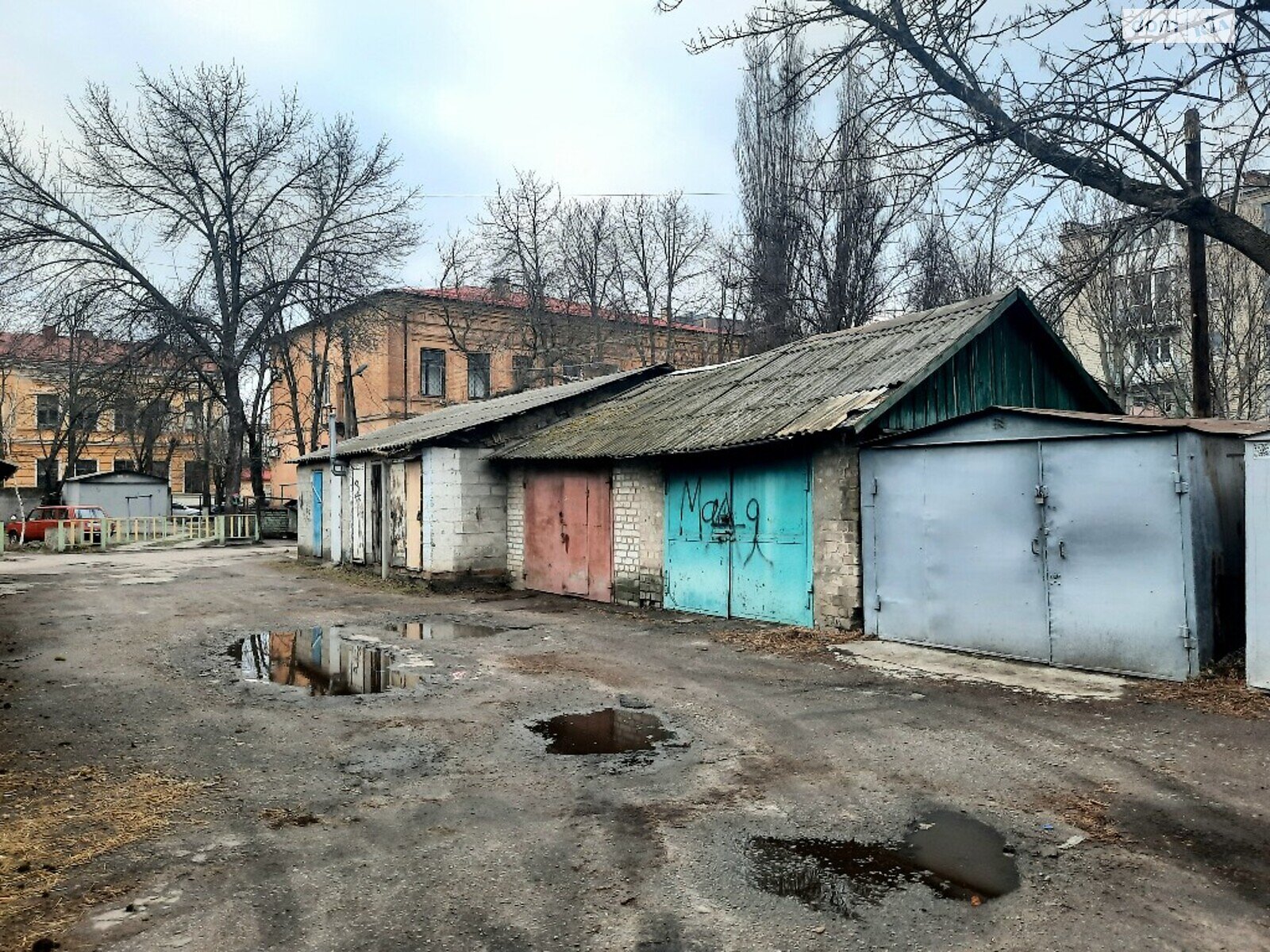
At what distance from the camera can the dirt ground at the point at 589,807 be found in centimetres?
334

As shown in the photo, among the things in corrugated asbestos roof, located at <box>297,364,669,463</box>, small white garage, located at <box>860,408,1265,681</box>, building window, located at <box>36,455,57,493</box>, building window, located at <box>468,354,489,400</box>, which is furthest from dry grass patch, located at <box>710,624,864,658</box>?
building window, located at <box>36,455,57,493</box>

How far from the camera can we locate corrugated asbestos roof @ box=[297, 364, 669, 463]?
16.5 m

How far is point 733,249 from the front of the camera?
1092 inches

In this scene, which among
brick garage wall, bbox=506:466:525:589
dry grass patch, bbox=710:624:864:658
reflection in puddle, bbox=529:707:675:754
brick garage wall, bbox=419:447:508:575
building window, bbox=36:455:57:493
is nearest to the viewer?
reflection in puddle, bbox=529:707:675:754

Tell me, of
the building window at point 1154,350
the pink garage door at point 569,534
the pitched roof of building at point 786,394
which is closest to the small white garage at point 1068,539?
the pitched roof of building at point 786,394

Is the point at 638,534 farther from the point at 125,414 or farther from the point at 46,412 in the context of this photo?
the point at 46,412

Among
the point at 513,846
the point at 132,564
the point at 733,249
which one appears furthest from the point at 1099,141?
the point at 132,564

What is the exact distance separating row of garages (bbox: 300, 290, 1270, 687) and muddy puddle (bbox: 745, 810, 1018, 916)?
13.5ft

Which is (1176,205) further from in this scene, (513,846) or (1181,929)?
(513,846)

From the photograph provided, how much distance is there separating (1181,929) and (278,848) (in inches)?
156

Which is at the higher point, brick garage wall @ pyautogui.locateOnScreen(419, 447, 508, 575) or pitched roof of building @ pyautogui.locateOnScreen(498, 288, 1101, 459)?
pitched roof of building @ pyautogui.locateOnScreen(498, 288, 1101, 459)

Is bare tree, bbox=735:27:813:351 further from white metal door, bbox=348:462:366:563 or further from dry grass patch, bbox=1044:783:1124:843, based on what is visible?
dry grass patch, bbox=1044:783:1124:843

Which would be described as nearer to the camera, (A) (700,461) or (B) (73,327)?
(A) (700,461)

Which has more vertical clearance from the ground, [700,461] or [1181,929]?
[700,461]
